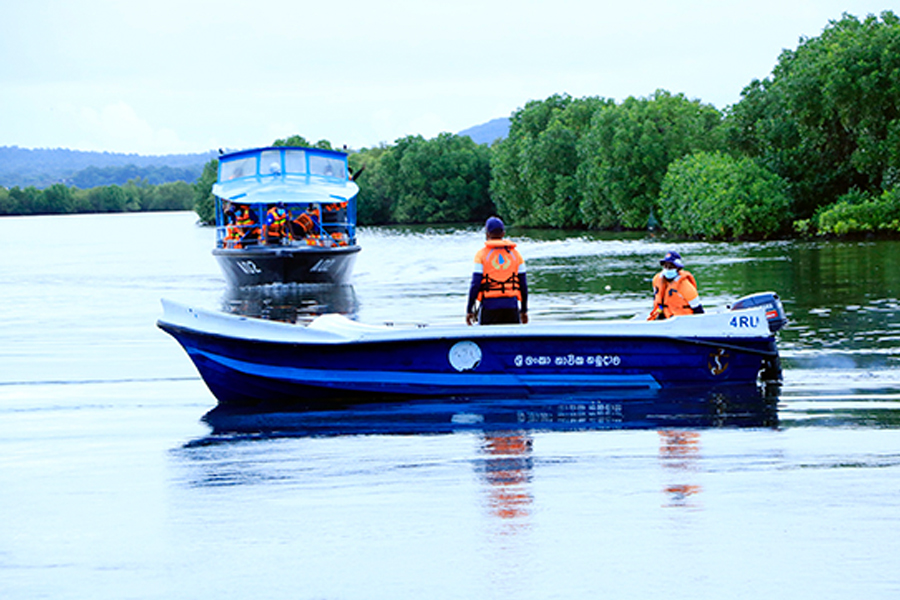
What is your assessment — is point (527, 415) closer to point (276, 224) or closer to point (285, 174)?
point (276, 224)

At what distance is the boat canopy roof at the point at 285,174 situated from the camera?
87.2ft

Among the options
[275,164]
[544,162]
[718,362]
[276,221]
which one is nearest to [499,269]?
[718,362]

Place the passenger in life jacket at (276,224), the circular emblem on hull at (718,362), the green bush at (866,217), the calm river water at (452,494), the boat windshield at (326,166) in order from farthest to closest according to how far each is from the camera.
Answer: the green bush at (866,217) < the boat windshield at (326,166) < the passenger in life jacket at (276,224) < the circular emblem on hull at (718,362) < the calm river water at (452,494)

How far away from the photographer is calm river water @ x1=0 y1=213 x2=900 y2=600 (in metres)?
4.97

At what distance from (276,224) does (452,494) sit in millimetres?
20527

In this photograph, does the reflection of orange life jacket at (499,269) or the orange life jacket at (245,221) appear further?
the orange life jacket at (245,221)

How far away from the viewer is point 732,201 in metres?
46.2

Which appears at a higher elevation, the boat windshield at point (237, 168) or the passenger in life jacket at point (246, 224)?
the boat windshield at point (237, 168)

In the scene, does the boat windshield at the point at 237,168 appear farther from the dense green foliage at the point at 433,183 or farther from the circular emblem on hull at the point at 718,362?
the dense green foliage at the point at 433,183

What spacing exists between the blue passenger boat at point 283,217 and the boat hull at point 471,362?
15696 mm

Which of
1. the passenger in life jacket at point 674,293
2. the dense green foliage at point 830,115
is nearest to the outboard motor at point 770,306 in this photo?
the passenger in life jacket at point 674,293

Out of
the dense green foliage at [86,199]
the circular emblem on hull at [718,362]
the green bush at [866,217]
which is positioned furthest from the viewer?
the dense green foliage at [86,199]

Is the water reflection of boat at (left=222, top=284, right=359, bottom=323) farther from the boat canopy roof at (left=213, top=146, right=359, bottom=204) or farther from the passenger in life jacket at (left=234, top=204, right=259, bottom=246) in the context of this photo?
the boat canopy roof at (left=213, top=146, right=359, bottom=204)

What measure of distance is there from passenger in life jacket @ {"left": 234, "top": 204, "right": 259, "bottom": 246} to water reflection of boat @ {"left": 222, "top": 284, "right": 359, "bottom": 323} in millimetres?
1390
